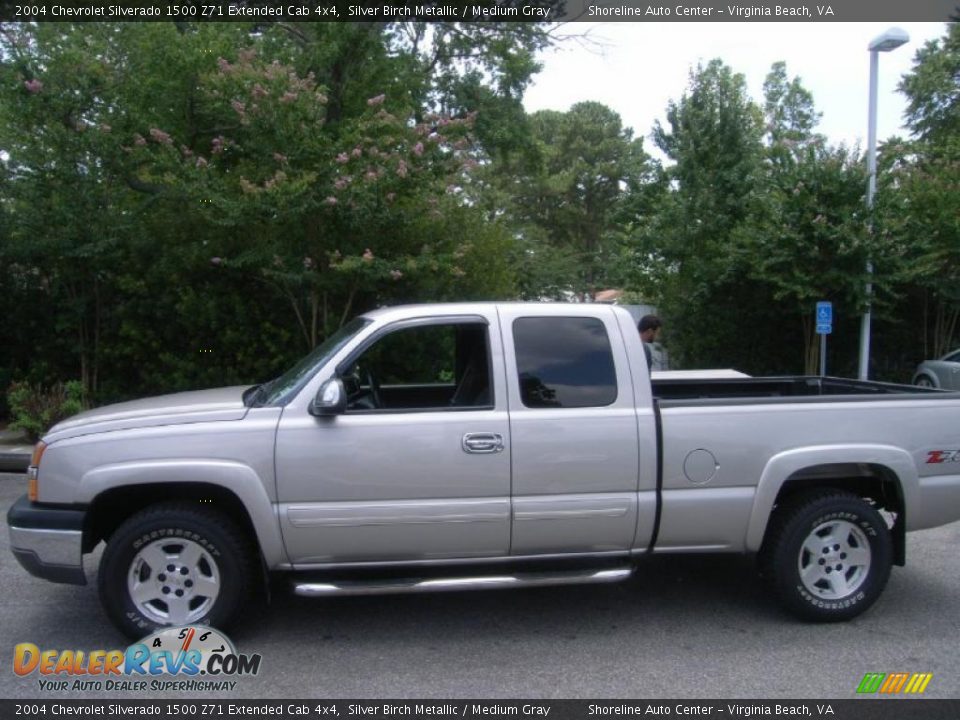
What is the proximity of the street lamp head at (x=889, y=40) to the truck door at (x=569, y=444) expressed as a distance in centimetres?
980

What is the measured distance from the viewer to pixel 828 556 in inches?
193

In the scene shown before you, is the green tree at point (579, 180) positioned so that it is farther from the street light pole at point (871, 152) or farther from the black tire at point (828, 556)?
the black tire at point (828, 556)

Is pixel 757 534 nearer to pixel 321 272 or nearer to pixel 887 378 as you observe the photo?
pixel 321 272

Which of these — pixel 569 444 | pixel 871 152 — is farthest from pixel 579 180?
pixel 569 444

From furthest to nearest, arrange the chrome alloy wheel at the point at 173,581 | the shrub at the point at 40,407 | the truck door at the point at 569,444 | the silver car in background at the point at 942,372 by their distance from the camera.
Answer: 1. the silver car in background at the point at 942,372
2. the shrub at the point at 40,407
3. the truck door at the point at 569,444
4. the chrome alloy wheel at the point at 173,581

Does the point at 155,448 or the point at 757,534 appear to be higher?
the point at 155,448

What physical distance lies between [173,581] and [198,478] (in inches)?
24.0

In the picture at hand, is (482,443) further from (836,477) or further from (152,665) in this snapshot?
(836,477)

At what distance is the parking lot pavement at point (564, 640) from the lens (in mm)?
4105

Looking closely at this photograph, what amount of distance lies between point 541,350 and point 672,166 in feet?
43.7

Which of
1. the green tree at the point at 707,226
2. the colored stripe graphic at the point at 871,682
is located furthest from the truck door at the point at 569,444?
the green tree at the point at 707,226

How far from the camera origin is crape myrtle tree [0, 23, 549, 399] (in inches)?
419
